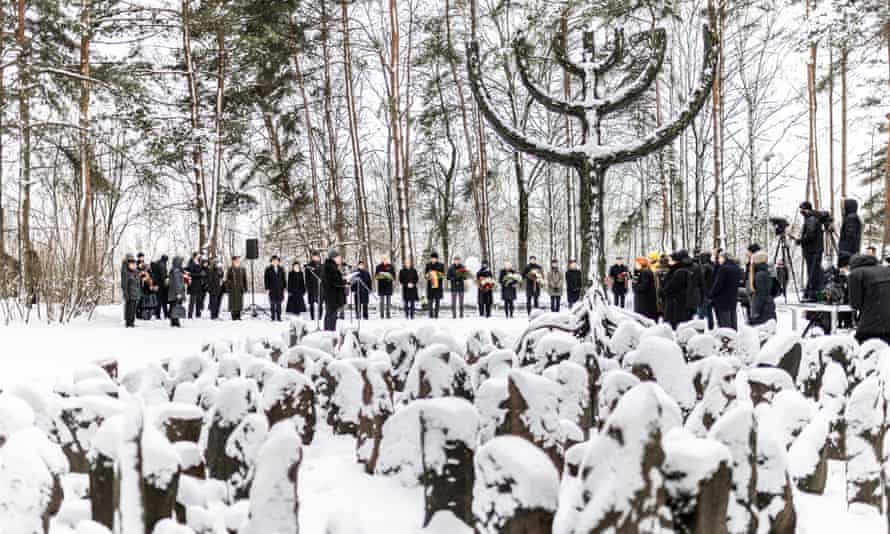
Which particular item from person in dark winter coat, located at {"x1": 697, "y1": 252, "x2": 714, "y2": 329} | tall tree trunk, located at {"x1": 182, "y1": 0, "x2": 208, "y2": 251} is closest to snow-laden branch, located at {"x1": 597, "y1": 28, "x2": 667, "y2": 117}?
person in dark winter coat, located at {"x1": 697, "y1": 252, "x2": 714, "y2": 329}

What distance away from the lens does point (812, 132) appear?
75.5ft

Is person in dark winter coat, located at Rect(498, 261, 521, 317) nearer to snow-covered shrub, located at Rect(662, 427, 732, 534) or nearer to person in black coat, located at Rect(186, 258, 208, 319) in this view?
person in black coat, located at Rect(186, 258, 208, 319)

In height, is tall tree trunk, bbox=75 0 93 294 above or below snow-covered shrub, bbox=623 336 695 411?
above

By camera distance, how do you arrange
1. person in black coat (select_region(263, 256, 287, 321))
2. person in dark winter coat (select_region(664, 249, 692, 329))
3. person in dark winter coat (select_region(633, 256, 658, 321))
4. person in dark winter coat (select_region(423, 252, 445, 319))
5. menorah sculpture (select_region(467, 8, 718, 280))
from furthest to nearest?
person in dark winter coat (select_region(423, 252, 445, 319))
person in black coat (select_region(263, 256, 287, 321))
person in dark winter coat (select_region(633, 256, 658, 321))
person in dark winter coat (select_region(664, 249, 692, 329))
menorah sculpture (select_region(467, 8, 718, 280))

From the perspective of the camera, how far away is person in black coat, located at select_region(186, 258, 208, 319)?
1848 cm

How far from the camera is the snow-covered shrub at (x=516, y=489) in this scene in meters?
1.44

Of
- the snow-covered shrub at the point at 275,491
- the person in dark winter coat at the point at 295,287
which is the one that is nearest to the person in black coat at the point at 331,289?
the person in dark winter coat at the point at 295,287

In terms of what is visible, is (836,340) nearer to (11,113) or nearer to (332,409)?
(332,409)

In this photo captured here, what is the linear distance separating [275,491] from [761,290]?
11.2m

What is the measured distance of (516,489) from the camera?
1.46 meters

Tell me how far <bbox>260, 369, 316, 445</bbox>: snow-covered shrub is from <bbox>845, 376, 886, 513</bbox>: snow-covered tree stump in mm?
2142

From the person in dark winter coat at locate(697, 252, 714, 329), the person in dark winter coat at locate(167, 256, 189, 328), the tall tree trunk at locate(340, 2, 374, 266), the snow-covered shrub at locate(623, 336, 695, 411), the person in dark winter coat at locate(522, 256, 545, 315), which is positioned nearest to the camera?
the snow-covered shrub at locate(623, 336, 695, 411)

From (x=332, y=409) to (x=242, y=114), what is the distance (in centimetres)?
2033

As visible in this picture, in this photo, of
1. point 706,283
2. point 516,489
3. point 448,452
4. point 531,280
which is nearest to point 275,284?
point 531,280
